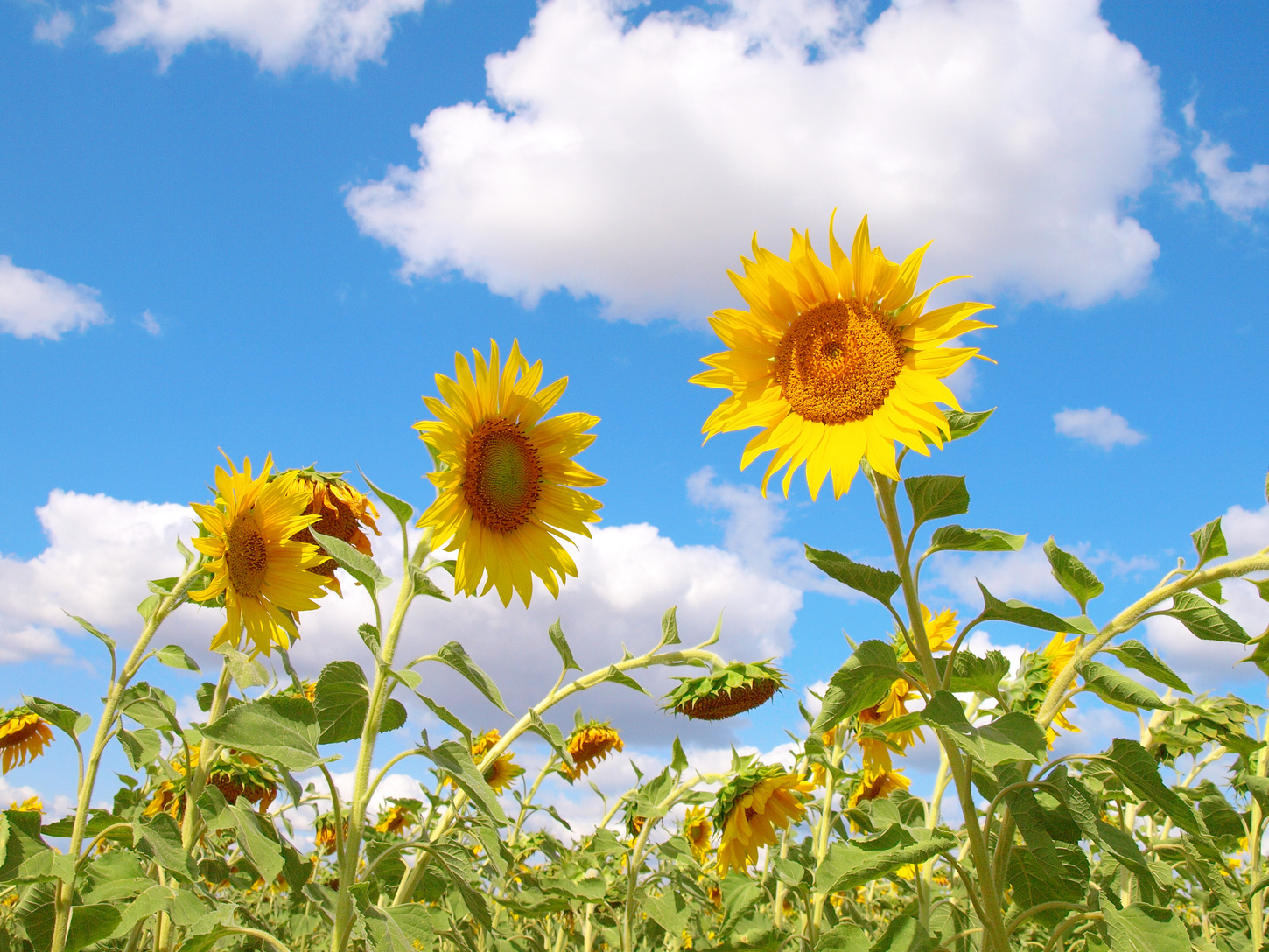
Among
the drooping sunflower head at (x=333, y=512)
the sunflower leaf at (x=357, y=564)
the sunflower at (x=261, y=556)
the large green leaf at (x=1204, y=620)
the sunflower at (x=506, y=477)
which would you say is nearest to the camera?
the large green leaf at (x=1204, y=620)

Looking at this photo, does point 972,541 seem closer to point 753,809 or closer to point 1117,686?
point 1117,686

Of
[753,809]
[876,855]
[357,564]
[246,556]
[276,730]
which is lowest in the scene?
[876,855]

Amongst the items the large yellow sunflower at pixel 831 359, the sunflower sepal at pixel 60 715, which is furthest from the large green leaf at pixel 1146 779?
the sunflower sepal at pixel 60 715

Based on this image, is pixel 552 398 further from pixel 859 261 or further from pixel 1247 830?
pixel 1247 830

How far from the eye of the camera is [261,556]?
3.46 metres

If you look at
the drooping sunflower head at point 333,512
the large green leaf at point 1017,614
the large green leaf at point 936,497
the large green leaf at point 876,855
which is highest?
the drooping sunflower head at point 333,512

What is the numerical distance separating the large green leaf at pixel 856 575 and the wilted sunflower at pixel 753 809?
8.33 ft

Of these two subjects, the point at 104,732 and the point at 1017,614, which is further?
the point at 104,732

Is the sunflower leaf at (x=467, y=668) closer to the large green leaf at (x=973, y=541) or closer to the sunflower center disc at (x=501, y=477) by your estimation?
the sunflower center disc at (x=501, y=477)

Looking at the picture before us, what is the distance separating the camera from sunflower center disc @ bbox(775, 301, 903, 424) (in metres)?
2.50

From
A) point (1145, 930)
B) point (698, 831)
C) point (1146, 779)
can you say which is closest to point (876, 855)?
point (1145, 930)

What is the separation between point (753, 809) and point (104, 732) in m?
3.07

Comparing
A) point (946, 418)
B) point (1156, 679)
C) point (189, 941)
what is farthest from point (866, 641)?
point (189, 941)

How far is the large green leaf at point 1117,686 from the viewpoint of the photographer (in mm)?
2055
